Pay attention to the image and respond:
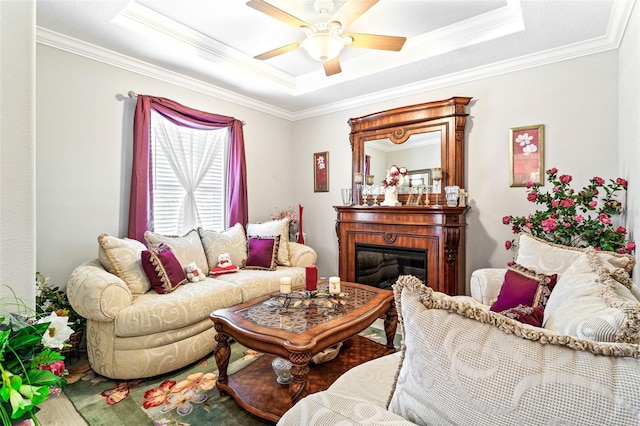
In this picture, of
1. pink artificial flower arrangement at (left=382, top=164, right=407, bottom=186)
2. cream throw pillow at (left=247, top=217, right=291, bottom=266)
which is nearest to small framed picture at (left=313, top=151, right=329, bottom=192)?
cream throw pillow at (left=247, top=217, right=291, bottom=266)

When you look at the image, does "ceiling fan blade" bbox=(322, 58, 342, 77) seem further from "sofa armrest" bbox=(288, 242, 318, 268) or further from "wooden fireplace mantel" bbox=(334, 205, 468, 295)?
"sofa armrest" bbox=(288, 242, 318, 268)

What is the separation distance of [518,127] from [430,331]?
3233 mm

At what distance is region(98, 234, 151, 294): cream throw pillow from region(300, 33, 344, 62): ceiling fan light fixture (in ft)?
7.03

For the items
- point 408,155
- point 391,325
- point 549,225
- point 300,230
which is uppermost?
point 408,155

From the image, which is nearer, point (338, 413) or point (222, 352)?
point (338, 413)

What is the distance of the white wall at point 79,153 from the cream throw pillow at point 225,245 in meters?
0.78

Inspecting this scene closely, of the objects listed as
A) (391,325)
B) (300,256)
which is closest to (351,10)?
(391,325)

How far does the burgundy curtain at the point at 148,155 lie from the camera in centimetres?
308

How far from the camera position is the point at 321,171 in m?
4.61

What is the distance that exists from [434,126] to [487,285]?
1.97 m

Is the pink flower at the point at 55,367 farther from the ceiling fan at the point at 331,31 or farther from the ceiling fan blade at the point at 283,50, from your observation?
the ceiling fan blade at the point at 283,50

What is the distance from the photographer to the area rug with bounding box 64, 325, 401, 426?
5.95 ft

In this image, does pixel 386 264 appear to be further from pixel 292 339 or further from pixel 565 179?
pixel 292 339

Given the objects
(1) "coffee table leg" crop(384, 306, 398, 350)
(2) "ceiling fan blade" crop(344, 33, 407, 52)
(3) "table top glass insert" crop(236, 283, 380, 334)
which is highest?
(2) "ceiling fan blade" crop(344, 33, 407, 52)
